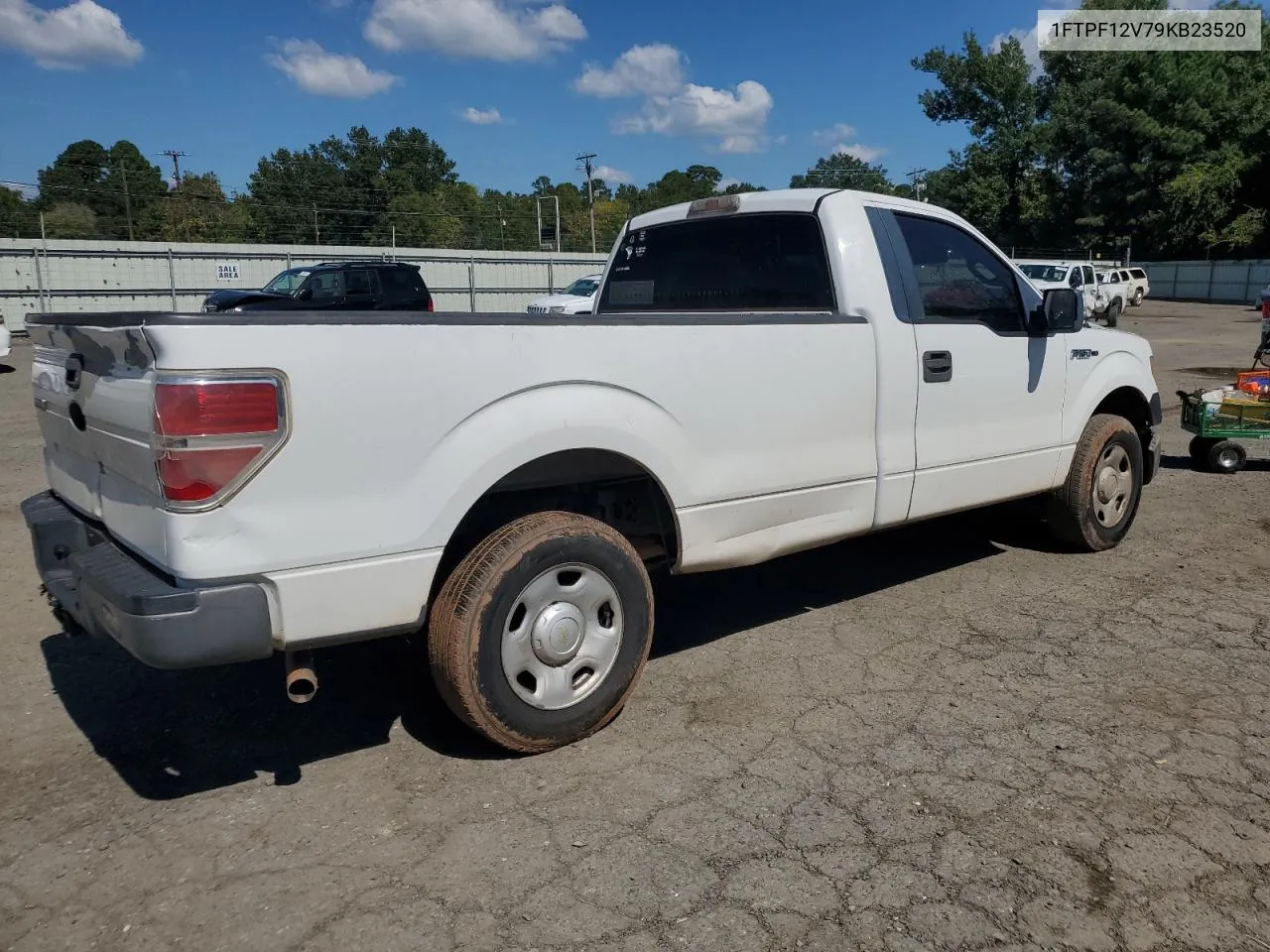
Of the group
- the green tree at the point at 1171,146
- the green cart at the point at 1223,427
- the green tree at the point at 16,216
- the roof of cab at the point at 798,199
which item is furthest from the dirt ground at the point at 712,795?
the green tree at the point at 16,216

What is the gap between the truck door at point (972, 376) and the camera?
4.55m

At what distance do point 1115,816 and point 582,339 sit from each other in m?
2.27

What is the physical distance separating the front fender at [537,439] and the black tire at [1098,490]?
299cm

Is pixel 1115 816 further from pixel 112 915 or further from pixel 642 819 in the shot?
pixel 112 915

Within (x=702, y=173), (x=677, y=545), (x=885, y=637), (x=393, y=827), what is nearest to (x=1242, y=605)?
(x=885, y=637)

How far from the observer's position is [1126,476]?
19.4ft

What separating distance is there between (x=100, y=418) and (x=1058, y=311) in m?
4.31

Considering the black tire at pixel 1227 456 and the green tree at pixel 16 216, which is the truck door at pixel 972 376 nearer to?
the black tire at pixel 1227 456

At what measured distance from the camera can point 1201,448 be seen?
850 cm

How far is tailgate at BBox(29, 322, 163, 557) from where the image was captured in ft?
9.03

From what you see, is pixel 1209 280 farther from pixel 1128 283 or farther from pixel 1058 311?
pixel 1058 311

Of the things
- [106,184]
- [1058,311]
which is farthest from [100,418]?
[106,184]

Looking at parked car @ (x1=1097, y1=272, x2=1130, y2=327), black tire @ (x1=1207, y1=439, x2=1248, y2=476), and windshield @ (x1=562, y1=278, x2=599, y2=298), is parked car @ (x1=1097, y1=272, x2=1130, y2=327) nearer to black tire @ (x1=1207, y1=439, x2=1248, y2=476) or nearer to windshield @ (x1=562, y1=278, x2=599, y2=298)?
windshield @ (x1=562, y1=278, x2=599, y2=298)

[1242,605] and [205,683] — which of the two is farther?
[1242,605]
